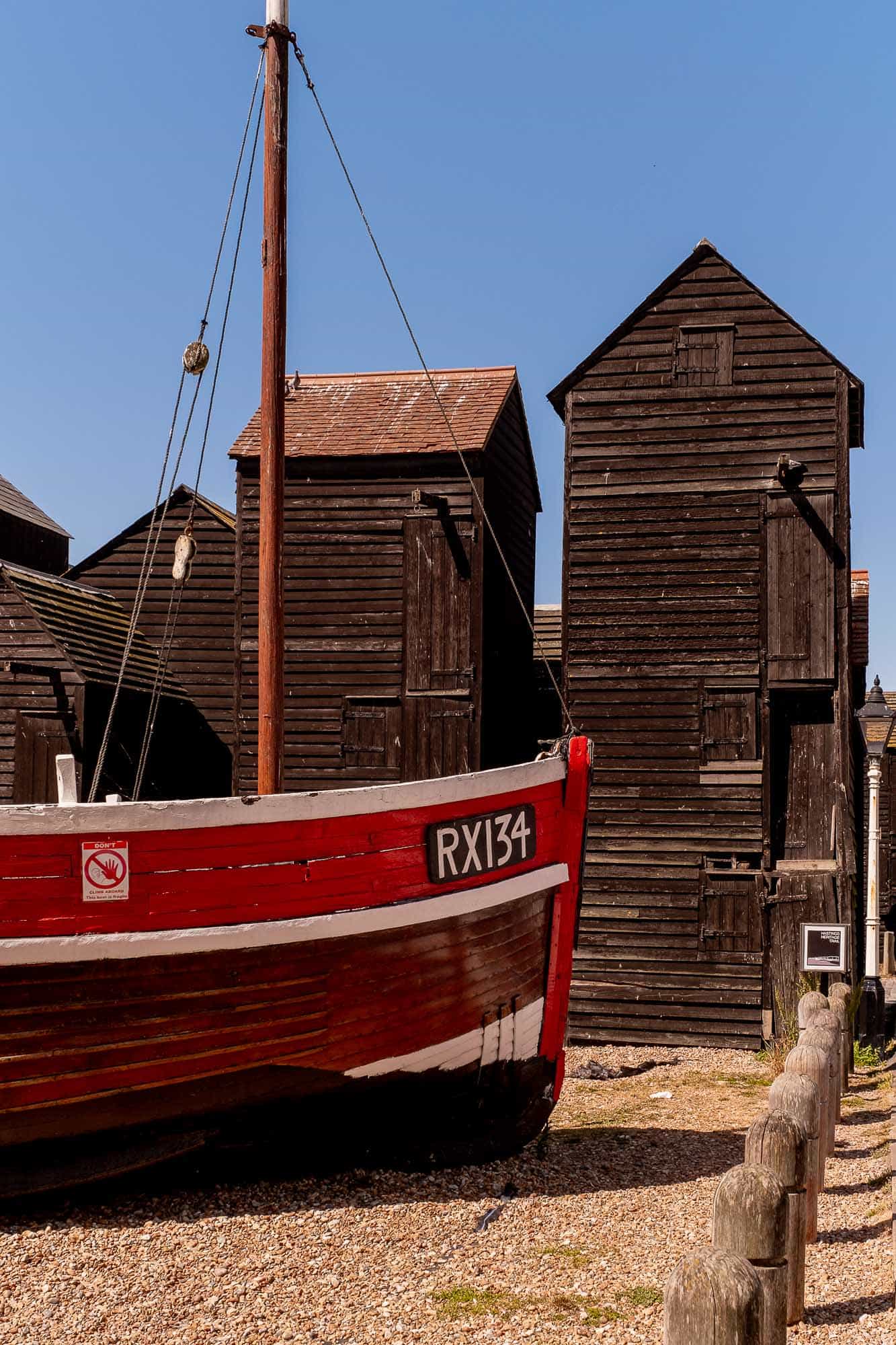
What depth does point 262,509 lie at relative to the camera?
8.96 meters

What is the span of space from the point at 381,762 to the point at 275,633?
798 cm

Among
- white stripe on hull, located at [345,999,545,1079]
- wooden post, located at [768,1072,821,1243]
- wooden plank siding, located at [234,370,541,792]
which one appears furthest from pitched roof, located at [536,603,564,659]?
wooden post, located at [768,1072,821,1243]

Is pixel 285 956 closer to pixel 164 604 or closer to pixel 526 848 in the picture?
pixel 526 848

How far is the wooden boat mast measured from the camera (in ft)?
28.3

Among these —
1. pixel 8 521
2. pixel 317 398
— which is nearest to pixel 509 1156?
pixel 317 398

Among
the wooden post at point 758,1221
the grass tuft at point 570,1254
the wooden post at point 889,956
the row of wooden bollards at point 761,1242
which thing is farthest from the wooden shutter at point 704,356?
the wooden post at point 889,956

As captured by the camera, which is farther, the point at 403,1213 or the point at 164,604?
the point at 164,604

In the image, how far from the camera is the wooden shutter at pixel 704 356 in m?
15.5

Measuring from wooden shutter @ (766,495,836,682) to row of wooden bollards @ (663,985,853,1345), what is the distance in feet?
30.9

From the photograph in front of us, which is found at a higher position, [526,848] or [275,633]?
[275,633]

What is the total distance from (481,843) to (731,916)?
8070 millimetres

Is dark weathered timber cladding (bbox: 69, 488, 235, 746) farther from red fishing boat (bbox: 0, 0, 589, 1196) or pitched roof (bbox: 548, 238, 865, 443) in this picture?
red fishing boat (bbox: 0, 0, 589, 1196)

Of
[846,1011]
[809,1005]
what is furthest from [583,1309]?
[846,1011]

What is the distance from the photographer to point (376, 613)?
16.8 meters
